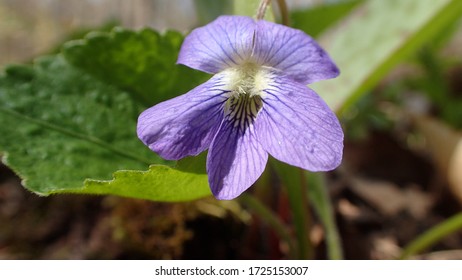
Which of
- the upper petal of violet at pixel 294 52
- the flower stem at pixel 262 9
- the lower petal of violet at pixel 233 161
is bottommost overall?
the lower petal of violet at pixel 233 161

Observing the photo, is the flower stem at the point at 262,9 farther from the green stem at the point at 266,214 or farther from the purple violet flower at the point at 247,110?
the green stem at the point at 266,214

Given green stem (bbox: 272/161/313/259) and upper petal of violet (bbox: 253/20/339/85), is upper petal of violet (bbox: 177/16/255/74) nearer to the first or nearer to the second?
upper petal of violet (bbox: 253/20/339/85)

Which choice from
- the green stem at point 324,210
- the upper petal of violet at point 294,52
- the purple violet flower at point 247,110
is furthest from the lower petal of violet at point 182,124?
the green stem at point 324,210

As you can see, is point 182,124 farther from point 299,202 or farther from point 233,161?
point 299,202

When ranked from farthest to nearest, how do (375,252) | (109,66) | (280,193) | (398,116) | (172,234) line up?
(398,116)
(280,193)
(375,252)
(172,234)
(109,66)
